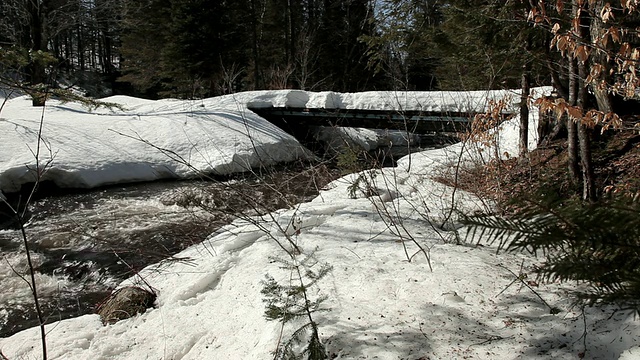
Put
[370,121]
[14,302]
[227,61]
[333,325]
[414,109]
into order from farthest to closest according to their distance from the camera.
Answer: [227,61] → [370,121] → [414,109] → [14,302] → [333,325]

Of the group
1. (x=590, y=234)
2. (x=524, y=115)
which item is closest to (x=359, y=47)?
(x=524, y=115)

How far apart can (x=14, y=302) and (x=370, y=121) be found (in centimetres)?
1038

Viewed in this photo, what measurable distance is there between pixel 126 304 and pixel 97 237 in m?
1.53

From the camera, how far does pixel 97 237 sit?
4.18 meters

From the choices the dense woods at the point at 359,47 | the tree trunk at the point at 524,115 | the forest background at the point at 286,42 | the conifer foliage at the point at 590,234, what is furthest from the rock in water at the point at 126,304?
the tree trunk at the point at 524,115

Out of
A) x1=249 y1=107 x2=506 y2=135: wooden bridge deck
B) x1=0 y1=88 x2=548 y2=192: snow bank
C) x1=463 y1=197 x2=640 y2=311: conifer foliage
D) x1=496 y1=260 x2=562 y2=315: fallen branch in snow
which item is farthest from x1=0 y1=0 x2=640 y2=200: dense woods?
x1=249 y1=107 x2=506 y2=135: wooden bridge deck

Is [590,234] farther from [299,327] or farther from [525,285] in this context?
[299,327]

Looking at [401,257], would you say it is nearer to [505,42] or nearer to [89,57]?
[505,42]

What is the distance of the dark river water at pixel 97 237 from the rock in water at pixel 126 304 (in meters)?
0.32

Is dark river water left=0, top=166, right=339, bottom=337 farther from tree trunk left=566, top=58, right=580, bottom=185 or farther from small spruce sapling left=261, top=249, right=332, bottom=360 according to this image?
tree trunk left=566, top=58, right=580, bottom=185

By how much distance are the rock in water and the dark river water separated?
32 cm

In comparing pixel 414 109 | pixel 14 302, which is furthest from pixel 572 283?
pixel 414 109

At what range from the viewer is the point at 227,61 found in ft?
60.5

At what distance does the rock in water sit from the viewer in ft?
9.54
